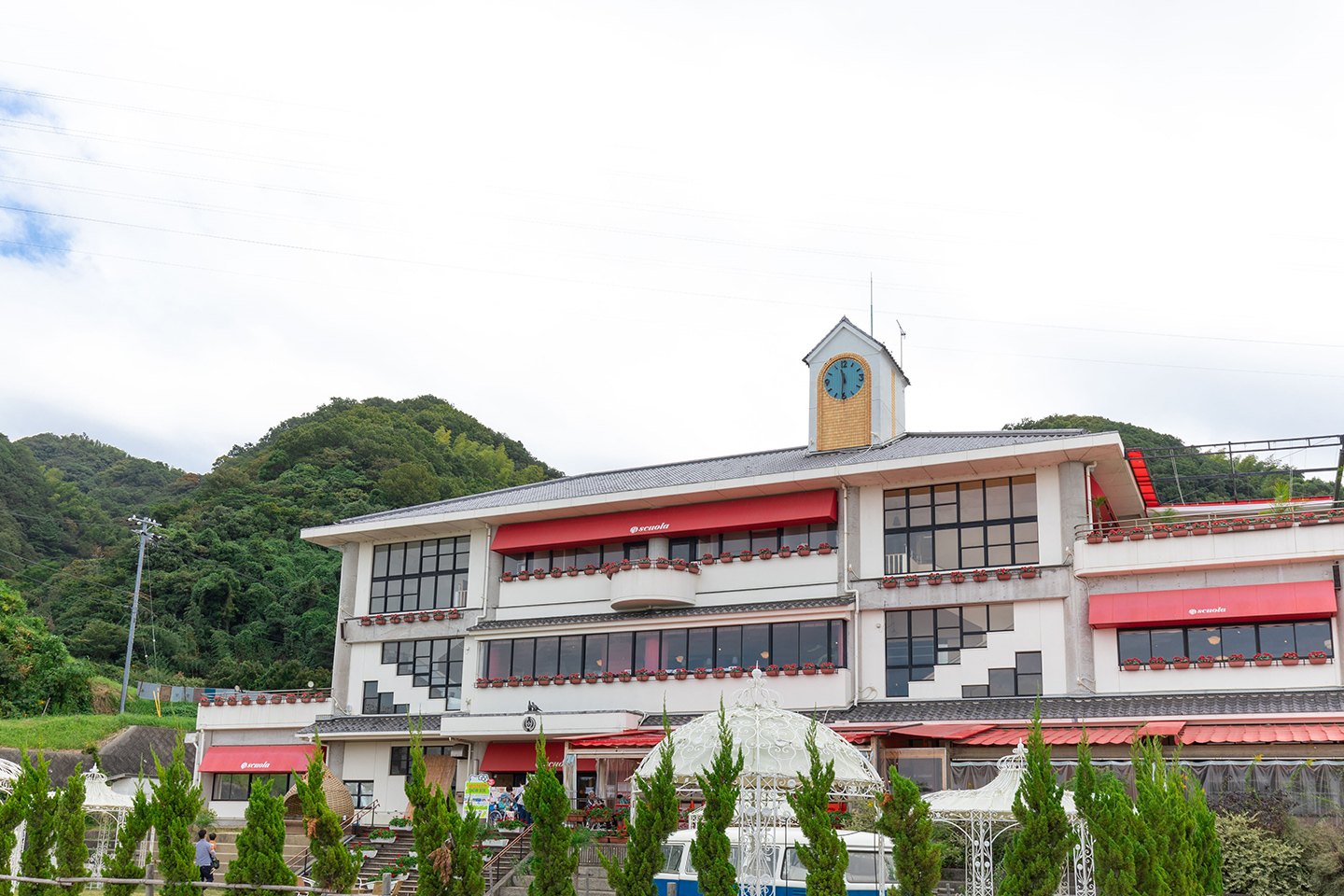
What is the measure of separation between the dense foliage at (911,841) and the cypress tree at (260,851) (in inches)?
335

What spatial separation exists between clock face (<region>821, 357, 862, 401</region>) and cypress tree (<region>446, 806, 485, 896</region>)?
25419mm

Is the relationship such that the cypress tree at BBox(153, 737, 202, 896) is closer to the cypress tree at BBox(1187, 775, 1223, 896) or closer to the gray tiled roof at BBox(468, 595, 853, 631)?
the cypress tree at BBox(1187, 775, 1223, 896)

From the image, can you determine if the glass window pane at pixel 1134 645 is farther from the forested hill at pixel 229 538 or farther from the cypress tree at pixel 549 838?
the forested hill at pixel 229 538

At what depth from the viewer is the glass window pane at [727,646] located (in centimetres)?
3534

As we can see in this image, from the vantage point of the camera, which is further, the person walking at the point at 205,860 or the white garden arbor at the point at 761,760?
the person walking at the point at 205,860

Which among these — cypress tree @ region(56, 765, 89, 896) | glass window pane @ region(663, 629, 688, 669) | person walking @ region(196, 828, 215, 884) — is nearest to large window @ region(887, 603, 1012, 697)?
glass window pane @ region(663, 629, 688, 669)

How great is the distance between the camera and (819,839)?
1499 centimetres

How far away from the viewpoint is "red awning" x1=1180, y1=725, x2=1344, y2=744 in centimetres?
2509

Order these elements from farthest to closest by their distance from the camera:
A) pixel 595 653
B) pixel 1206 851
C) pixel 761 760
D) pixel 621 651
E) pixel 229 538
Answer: pixel 229 538 → pixel 595 653 → pixel 621 651 → pixel 1206 851 → pixel 761 760

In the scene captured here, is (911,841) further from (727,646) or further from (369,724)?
(369,724)

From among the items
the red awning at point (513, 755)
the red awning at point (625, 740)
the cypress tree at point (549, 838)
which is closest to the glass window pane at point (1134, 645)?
the red awning at point (625, 740)

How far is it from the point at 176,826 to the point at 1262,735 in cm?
2136

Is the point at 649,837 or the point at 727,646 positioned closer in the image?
the point at 649,837

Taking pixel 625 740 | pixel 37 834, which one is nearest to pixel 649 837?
pixel 37 834
